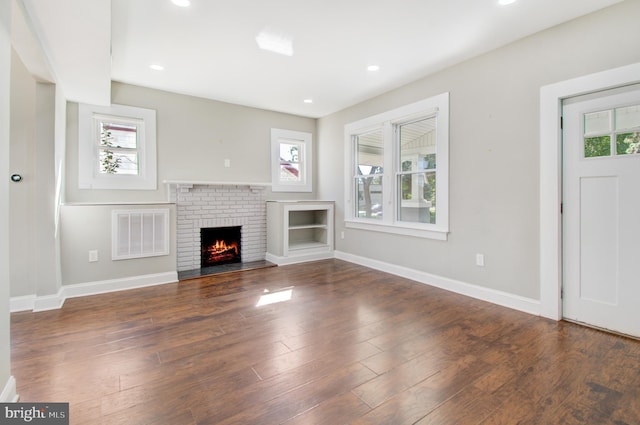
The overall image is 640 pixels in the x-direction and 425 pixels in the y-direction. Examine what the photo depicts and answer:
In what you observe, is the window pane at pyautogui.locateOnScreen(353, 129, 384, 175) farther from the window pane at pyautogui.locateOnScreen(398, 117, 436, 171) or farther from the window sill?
the window sill

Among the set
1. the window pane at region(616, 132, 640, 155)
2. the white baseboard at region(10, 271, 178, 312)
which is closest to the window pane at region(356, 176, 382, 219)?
the window pane at region(616, 132, 640, 155)

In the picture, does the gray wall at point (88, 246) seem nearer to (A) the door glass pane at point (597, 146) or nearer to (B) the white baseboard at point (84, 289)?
(B) the white baseboard at point (84, 289)

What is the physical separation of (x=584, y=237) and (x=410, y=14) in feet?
8.01

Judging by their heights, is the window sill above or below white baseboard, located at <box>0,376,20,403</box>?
above

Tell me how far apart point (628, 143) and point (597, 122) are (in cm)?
28

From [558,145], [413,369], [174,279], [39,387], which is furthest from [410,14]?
[174,279]

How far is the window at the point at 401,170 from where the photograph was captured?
12.3 feet

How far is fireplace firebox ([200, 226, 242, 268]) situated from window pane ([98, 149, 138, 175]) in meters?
1.33

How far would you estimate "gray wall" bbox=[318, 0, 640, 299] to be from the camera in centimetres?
256

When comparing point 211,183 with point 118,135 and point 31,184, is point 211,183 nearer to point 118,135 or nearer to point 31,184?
point 118,135

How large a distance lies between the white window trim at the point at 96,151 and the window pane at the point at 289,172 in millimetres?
2117

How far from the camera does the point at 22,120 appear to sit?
3078 mm

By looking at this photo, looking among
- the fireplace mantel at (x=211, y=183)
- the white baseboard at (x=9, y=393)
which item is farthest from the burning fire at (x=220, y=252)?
the white baseboard at (x=9, y=393)

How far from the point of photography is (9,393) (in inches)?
62.6
